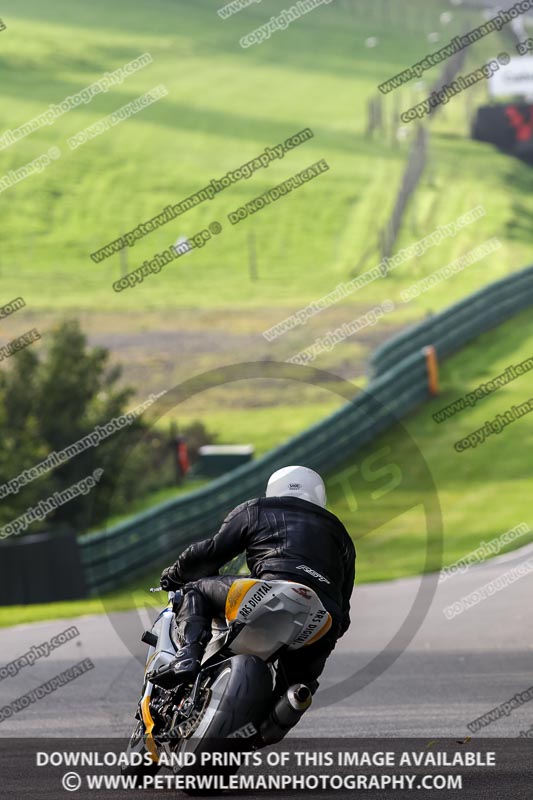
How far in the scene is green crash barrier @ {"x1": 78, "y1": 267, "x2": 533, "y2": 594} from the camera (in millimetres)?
18547

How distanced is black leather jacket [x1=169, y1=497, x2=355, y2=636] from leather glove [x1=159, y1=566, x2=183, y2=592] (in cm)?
9

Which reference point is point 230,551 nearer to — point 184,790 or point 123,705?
point 184,790

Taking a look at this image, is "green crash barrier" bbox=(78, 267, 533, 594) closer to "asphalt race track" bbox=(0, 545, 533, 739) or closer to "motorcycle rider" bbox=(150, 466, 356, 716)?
"asphalt race track" bbox=(0, 545, 533, 739)

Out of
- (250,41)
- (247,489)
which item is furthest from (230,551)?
(250,41)

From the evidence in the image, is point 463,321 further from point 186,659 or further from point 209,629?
point 186,659

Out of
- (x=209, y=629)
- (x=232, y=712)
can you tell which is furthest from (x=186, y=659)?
(x=232, y=712)

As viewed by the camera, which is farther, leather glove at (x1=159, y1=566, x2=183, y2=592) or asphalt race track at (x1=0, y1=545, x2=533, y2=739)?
asphalt race track at (x1=0, y1=545, x2=533, y2=739)

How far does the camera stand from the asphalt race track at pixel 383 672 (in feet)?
26.4

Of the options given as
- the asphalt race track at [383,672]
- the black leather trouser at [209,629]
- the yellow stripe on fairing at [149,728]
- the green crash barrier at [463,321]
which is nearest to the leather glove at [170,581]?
the black leather trouser at [209,629]

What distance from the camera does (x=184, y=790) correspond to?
5594 millimetres

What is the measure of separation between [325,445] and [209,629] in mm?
15257

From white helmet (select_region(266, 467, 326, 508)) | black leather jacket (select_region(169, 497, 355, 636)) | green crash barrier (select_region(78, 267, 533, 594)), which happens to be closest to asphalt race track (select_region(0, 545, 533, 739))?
black leather jacket (select_region(169, 497, 355, 636))

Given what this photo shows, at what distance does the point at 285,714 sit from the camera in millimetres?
5574

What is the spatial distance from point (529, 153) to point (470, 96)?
205 cm
